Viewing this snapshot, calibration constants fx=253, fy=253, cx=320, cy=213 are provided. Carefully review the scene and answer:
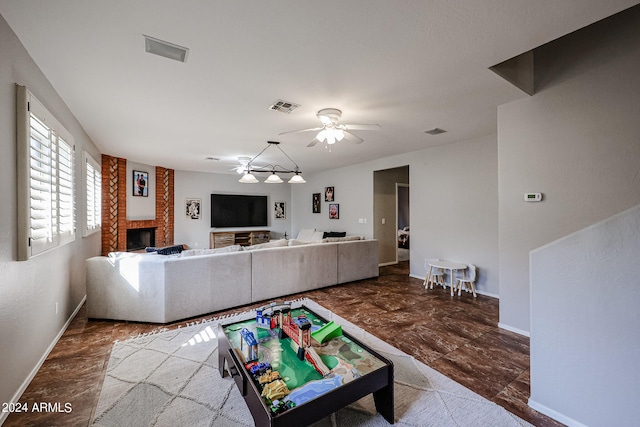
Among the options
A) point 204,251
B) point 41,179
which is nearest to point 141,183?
point 204,251

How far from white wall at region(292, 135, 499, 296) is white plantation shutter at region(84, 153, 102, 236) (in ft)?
17.7

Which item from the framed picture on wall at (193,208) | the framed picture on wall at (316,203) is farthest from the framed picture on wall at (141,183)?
the framed picture on wall at (316,203)

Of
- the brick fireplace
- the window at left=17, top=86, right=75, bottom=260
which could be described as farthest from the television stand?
Answer: the window at left=17, top=86, right=75, bottom=260

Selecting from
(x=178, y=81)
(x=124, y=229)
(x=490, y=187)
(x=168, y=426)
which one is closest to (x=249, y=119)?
(x=178, y=81)

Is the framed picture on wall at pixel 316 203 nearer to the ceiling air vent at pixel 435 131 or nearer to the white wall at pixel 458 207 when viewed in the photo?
the white wall at pixel 458 207

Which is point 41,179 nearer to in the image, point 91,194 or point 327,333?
point 91,194

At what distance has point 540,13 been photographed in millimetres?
1582

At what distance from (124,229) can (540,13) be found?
24.9 feet

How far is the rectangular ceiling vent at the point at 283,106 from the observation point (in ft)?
9.27

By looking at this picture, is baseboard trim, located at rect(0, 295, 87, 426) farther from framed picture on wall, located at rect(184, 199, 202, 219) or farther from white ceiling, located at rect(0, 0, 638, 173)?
framed picture on wall, located at rect(184, 199, 202, 219)

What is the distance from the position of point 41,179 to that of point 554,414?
426 centimetres

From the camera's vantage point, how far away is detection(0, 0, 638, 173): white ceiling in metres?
1.54

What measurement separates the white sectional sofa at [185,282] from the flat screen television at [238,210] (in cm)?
472

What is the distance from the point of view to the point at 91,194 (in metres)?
4.18
